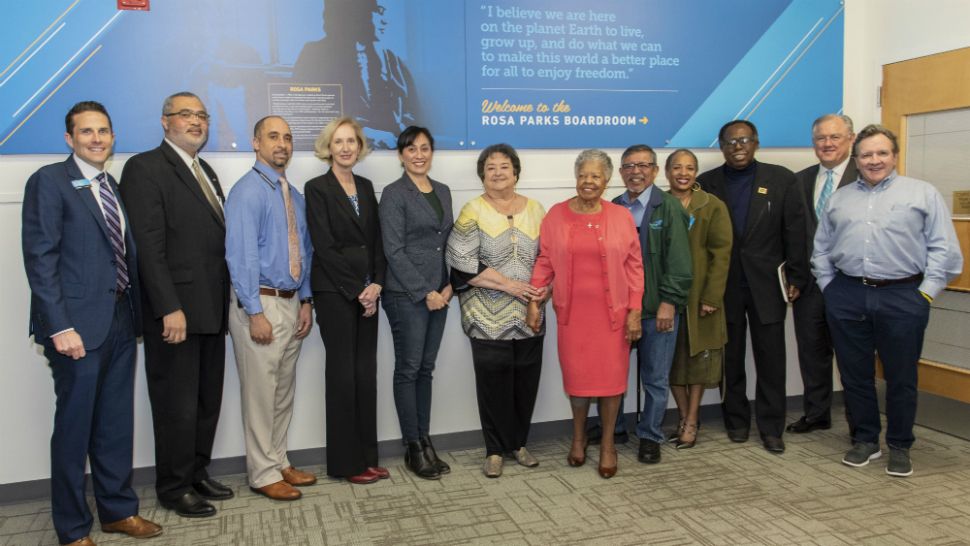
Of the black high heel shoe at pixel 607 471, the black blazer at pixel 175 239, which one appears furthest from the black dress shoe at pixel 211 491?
the black high heel shoe at pixel 607 471

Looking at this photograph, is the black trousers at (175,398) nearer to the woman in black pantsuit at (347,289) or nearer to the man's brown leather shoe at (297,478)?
the man's brown leather shoe at (297,478)

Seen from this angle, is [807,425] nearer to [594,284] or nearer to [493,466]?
[594,284]

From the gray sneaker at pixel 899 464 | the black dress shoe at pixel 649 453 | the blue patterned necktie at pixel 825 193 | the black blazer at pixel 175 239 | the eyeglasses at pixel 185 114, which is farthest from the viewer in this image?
the blue patterned necktie at pixel 825 193

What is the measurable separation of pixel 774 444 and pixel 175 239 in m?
3.06

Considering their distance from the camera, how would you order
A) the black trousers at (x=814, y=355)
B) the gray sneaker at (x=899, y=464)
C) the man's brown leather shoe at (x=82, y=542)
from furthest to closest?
1. the black trousers at (x=814, y=355)
2. the gray sneaker at (x=899, y=464)
3. the man's brown leather shoe at (x=82, y=542)

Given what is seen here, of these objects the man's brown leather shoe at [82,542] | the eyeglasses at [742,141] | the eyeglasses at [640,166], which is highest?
the eyeglasses at [742,141]

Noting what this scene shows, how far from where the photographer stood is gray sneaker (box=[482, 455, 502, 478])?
11.2ft

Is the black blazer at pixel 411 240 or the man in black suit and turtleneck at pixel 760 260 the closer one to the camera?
the black blazer at pixel 411 240

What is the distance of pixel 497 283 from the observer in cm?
332

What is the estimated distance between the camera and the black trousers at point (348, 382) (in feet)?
10.7

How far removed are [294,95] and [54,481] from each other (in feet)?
6.54

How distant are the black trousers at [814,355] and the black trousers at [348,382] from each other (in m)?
2.35

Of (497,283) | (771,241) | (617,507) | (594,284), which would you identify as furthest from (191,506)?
(771,241)

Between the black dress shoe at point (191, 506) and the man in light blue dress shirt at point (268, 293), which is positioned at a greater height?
the man in light blue dress shirt at point (268, 293)
